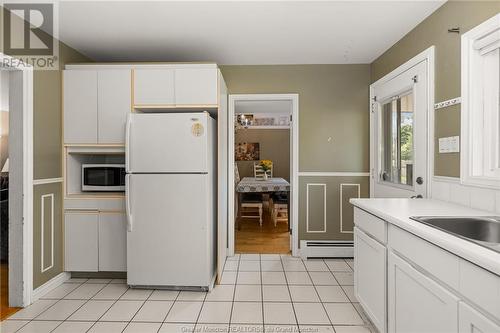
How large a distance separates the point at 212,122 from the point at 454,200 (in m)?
2.12

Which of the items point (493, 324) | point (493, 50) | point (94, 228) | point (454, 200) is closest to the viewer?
point (493, 324)

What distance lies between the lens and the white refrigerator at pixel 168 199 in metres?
2.61

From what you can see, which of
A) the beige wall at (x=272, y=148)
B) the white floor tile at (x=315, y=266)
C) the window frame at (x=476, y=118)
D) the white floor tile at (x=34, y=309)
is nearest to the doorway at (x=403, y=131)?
the window frame at (x=476, y=118)

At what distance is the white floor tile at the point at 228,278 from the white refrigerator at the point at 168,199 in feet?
0.91

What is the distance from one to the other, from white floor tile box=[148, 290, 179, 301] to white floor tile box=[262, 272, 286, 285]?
0.86 meters

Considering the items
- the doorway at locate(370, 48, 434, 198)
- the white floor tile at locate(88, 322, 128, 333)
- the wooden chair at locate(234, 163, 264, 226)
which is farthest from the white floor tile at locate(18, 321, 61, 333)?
the wooden chair at locate(234, 163, 264, 226)

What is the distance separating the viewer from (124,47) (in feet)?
9.96

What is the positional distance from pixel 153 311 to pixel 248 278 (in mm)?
998

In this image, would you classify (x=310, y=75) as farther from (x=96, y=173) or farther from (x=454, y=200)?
(x=96, y=173)

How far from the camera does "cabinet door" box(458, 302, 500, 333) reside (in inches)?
38.7

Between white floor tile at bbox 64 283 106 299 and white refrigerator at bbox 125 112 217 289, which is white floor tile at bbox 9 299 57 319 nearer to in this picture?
white floor tile at bbox 64 283 106 299

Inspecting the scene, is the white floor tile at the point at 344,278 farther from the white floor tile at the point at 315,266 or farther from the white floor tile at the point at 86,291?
the white floor tile at the point at 86,291

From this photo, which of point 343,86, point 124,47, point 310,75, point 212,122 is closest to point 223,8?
point 212,122

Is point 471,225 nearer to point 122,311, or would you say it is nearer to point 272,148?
point 122,311
